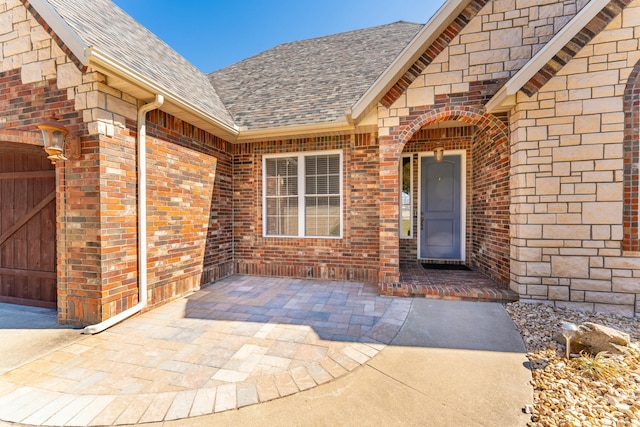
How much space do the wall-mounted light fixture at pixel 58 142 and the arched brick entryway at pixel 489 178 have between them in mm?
4486

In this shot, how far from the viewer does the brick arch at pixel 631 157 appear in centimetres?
360

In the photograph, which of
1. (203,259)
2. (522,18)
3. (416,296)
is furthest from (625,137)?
(203,259)

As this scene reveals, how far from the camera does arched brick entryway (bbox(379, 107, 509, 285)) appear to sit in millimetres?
4434

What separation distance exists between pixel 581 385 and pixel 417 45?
4661mm

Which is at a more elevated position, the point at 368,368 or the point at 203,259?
the point at 203,259

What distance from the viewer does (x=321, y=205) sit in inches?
229

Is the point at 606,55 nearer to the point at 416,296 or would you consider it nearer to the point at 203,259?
the point at 416,296

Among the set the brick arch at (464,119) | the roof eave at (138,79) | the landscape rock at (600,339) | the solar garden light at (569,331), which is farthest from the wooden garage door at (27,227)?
the landscape rock at (600,339)

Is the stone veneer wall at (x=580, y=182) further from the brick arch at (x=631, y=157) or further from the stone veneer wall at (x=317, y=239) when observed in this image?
the stone veneer wall at (x=317, y=239)

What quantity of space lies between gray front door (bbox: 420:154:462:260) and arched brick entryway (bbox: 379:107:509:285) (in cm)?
118

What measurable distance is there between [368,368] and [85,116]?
4.63 metres

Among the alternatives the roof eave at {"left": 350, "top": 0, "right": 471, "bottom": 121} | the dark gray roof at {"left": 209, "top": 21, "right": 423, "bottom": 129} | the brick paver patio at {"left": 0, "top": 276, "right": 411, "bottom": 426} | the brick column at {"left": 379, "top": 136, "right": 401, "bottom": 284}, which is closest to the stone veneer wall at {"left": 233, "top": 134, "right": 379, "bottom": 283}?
the dark gray roof at {"left": 209, "top": 21, "right": 423, "bottom": 129}

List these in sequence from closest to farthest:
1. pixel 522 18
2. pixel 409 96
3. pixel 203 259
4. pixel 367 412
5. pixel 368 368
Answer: pixel 367 412
pixel 368 368
pixel 522 18
pixel 409 96
pixel 203 259

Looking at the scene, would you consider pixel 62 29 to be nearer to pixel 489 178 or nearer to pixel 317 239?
pixel 317 239
